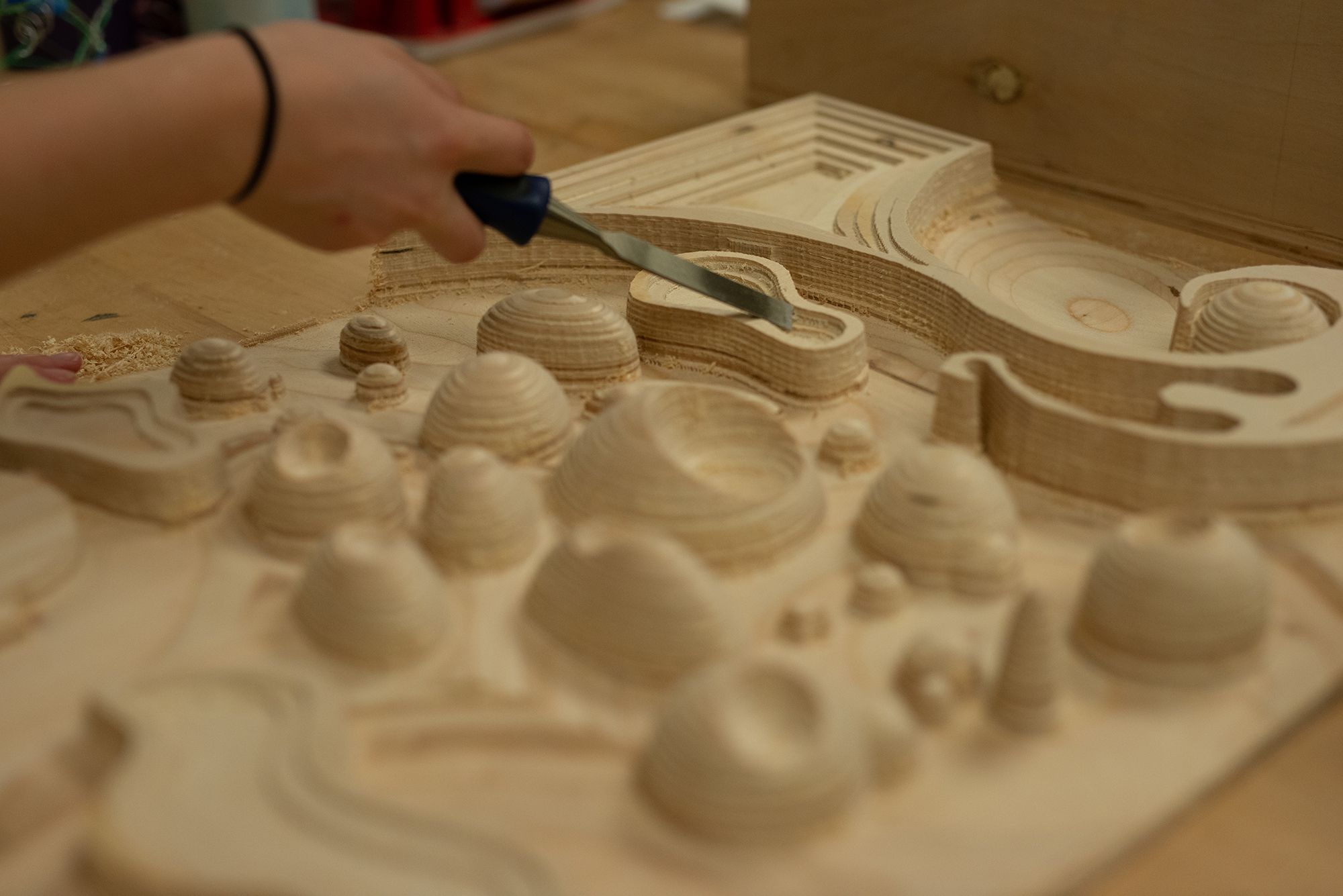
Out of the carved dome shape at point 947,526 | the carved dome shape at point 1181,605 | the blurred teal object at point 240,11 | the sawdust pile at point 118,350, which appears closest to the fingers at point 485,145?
the carved dome shape at point 947,526

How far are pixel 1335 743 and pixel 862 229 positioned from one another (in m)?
1.13

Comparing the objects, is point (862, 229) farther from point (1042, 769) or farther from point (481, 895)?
point (481, 895)

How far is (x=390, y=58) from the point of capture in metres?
1.54

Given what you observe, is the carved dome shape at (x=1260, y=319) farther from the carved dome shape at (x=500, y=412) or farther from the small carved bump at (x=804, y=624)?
the carved dome shape at (x=500, y=412)

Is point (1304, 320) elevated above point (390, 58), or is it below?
below

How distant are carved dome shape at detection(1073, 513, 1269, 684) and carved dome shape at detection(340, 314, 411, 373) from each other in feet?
3.36

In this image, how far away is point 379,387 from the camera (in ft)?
6.07

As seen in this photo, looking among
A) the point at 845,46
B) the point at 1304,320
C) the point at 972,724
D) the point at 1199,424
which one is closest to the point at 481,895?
the point at 972,724

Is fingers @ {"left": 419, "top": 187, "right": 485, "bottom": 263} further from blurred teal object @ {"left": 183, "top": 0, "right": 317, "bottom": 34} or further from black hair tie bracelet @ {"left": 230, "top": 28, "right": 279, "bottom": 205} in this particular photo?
blurred teal object @ {"left": 183, "top": 0, "right": 317, "bottom": 34}

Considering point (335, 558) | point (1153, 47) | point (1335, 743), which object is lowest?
point (1335, 743)

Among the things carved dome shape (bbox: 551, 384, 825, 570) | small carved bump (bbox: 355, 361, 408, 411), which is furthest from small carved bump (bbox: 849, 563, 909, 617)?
small carved bump (bbox: 355, 361, 408, 411)

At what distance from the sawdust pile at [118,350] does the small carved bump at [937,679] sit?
4.13 feet

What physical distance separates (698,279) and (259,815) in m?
0.96

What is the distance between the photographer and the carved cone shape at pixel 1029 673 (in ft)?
4.21
